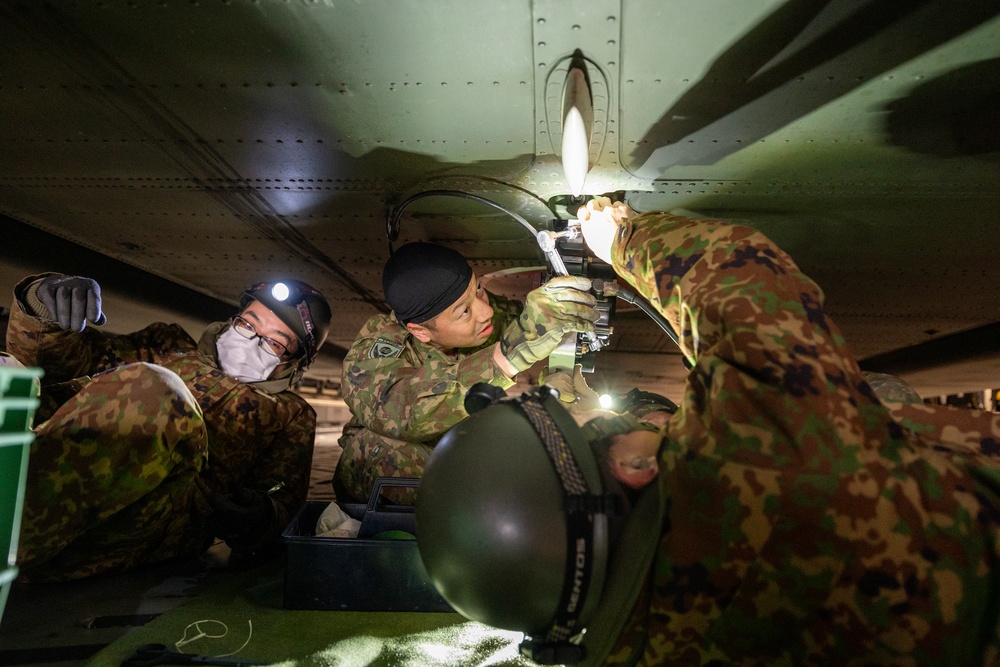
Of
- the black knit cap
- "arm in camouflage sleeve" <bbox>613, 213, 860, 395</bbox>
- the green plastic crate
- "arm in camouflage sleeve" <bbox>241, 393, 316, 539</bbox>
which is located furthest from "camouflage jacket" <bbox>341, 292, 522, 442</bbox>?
the green plastic crate

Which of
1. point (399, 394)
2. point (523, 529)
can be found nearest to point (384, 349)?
point (399, 394)

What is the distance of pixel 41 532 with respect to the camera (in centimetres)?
173

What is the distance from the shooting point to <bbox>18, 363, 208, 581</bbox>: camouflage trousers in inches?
67.7

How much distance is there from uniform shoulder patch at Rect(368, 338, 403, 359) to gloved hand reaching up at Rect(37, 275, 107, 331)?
1.31 metres

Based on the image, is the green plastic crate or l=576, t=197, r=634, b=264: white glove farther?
l=576, t=197, r=634, b=264: white glove

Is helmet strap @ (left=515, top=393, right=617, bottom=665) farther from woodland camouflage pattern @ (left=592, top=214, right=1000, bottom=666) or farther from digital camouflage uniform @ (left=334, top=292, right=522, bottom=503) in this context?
digital camouflage uniform @ (left=334, top=292, right=522, bottom=503)

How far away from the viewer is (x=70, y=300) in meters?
2.55

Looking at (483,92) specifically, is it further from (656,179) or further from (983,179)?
(983,179)

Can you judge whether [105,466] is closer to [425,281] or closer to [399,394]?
[399,394]

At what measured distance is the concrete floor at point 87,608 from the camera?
1.66 m

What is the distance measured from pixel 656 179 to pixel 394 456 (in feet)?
6.60

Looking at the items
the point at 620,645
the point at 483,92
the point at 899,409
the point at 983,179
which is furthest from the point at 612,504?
the point at 983,179

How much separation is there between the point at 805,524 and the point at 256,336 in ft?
9.89

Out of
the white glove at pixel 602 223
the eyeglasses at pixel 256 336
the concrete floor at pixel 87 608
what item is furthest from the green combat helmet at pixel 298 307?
the white glove at pixel 602 223
